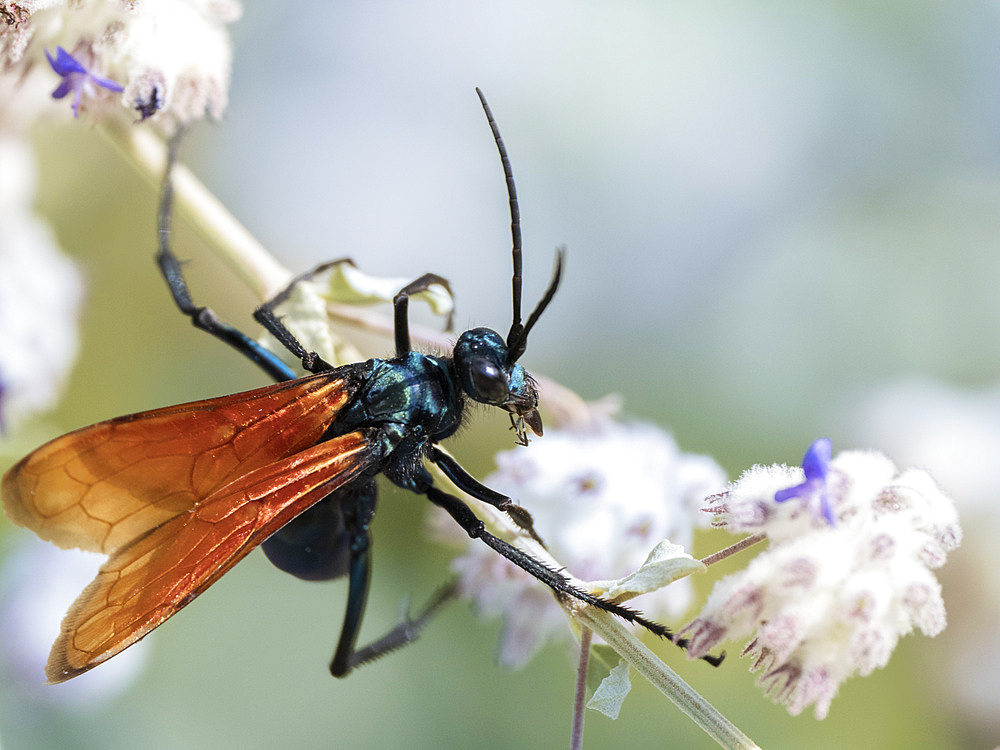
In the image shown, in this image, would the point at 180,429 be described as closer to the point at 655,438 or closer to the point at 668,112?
the point at 655,438

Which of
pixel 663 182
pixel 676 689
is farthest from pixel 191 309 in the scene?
pixel 663 182

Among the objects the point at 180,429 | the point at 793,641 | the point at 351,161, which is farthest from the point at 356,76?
the point at 793,641

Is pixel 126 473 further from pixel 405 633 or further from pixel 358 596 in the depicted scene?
pixel 405 633

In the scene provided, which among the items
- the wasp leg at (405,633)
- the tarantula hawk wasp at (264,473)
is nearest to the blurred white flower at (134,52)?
the tarantula hawk wasp at (264,473)

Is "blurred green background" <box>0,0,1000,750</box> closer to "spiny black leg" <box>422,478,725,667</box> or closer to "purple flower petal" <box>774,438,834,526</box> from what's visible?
"spiny black leg" <box>422,478,725,667</box>

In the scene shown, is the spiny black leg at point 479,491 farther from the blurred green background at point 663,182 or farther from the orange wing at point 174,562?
the blurred green background at point 663,182

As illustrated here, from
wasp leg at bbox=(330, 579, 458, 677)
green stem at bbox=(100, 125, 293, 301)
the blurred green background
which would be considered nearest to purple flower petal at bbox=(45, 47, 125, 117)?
green stem at bbox=(100, 125, 293, 301)
